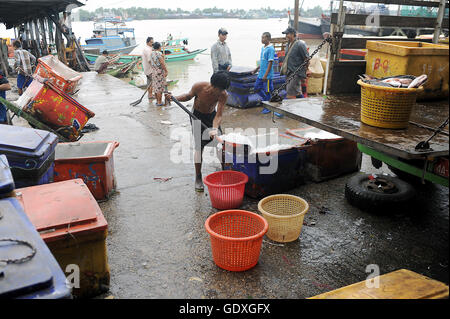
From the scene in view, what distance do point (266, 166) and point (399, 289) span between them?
9.05ft

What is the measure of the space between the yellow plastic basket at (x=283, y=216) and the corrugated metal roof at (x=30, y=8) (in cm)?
1166

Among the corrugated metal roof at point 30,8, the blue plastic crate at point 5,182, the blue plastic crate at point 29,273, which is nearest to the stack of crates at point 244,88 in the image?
the corrugated metal roof at point 30,8

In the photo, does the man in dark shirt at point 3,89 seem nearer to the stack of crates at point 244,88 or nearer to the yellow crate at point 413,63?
the stack of crates at point 244,88

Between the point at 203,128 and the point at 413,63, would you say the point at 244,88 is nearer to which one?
the point at 203,128

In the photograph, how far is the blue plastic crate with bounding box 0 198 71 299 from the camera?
5.81 feet

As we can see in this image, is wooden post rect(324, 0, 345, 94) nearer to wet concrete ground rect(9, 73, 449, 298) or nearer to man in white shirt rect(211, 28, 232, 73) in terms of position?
wet concrete ground rect(9, 73, 449, 298)

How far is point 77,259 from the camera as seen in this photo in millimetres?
3004

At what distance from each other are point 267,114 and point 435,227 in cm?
588

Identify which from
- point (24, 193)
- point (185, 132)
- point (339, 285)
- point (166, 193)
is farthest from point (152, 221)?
point (185, 132)

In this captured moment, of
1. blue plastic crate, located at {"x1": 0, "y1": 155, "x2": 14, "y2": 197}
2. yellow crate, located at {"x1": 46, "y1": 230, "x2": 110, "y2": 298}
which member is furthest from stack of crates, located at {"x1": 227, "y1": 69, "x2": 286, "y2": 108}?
blue plastic crate, located at {"x1": 0, "y1": 155, "x2": 14, "y2": 197}

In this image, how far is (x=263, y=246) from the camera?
4.06 m

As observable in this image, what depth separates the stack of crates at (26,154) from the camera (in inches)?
146
